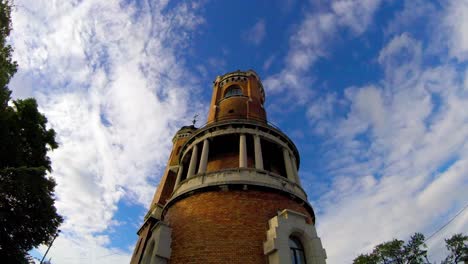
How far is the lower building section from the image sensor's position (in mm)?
10445

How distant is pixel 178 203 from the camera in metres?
13.5

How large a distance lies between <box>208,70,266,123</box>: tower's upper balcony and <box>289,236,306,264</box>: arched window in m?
9.57

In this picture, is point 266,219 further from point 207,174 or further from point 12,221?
point 12,221

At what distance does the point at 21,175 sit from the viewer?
11.0m

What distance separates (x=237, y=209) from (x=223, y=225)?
3.09ft

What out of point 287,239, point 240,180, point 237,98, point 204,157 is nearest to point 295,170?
point 240,180

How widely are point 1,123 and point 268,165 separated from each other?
1393 cm

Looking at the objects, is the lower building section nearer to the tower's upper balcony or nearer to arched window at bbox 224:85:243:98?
the tower's upper balcony

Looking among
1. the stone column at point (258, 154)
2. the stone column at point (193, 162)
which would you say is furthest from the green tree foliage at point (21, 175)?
the stone column at point (258, 154)

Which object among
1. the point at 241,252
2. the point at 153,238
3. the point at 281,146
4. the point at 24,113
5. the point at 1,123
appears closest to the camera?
the point at 241,252

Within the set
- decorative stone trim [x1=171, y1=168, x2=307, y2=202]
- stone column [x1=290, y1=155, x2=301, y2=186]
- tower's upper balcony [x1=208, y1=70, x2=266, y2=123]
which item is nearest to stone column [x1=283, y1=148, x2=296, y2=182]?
stone column [x1=290, y1=155, x2=301, y2=186]

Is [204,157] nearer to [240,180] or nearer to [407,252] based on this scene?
[240,180]

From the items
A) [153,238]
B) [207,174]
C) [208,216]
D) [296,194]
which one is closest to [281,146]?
[296,194]

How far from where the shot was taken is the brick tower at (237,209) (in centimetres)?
1062
